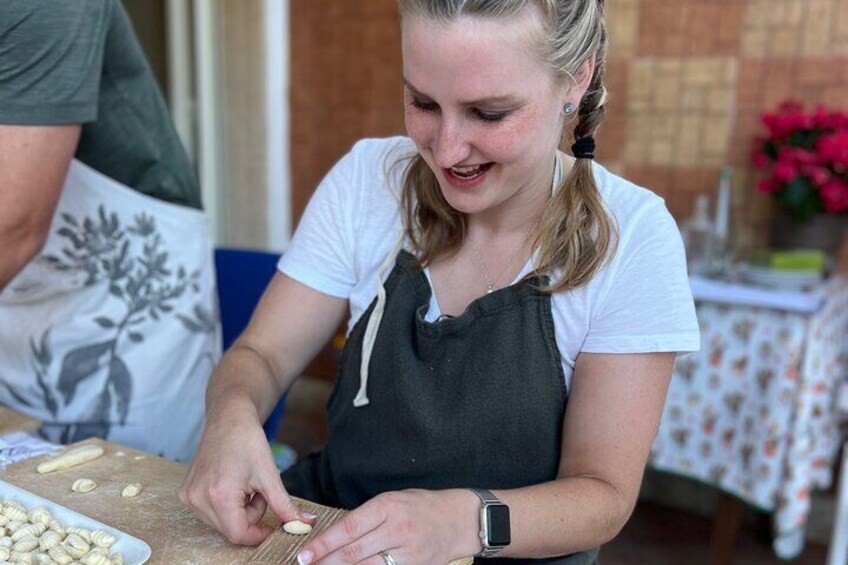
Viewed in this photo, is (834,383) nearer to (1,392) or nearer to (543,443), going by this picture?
(543,443)

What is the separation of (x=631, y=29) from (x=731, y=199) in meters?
0.76

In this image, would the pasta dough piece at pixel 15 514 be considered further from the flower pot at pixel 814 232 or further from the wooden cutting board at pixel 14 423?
the flower pot at pixel 814 232

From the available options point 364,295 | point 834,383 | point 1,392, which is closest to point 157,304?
point 1,392

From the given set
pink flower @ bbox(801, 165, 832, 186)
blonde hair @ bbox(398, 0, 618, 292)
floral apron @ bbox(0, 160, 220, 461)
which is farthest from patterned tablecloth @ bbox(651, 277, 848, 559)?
floral apron @ bbox(0, 160, 220, 461)

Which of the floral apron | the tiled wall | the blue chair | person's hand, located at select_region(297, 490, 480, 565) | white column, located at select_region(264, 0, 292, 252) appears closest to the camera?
person's hand, located at select_region(297, 490, 480, 565)

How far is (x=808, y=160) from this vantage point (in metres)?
2.65

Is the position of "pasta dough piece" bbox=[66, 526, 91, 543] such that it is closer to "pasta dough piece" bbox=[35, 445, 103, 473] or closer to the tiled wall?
"pasta dough piece" bbox=[35, 445, 103, 473]

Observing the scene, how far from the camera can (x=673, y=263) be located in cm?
111

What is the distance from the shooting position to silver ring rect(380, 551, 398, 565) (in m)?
Result: 0.82

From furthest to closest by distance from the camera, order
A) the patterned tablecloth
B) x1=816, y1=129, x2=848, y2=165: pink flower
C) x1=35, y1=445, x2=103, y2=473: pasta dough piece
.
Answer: x1=816, y1=129, x2=848, y2=165: pink flower < the patterned tablecloth < x1=35, y1=445, x2=103, y2=473: pasta dough piece

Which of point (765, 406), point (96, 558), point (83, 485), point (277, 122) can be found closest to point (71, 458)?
point (83, 485)

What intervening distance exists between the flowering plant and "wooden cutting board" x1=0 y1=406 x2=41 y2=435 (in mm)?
2354

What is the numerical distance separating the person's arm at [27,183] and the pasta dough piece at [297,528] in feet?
2.24

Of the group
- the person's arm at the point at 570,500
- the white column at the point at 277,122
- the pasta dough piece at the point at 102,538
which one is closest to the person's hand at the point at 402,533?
the person's arm at the point at 570,500
